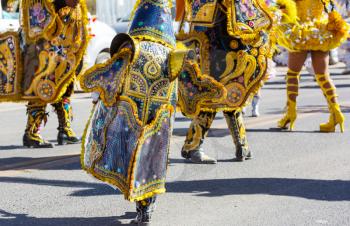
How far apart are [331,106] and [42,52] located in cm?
378

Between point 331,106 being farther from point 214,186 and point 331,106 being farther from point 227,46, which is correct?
point 214,186

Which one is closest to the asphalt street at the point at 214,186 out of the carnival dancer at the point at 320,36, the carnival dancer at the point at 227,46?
the carnival dancer at the point at 320,36

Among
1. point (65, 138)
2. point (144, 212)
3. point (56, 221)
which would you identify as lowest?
point (65, 138)

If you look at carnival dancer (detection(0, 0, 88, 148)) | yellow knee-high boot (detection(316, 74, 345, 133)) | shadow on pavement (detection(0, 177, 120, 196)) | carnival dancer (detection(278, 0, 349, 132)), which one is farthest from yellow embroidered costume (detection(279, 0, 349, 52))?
shadow on pavement (detection(0, 177, 120, 196))

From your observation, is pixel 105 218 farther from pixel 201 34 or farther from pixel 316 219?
pixel 201 34

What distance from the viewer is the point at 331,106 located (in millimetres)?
9266

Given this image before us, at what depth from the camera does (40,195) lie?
5.89 metres

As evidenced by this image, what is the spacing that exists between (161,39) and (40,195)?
1.97 m

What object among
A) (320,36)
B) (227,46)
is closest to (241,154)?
(227,46)

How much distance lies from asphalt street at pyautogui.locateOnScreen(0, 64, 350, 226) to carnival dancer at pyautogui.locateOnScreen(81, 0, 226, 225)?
0.60 meters

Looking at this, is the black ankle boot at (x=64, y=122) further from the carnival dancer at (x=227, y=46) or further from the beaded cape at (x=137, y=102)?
the beaded cape at (x=137, y=102)

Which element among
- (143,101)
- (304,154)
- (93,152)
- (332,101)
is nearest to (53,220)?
(93,152)

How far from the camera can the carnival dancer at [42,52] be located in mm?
7727

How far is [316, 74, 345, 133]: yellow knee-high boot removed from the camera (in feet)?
30.4
